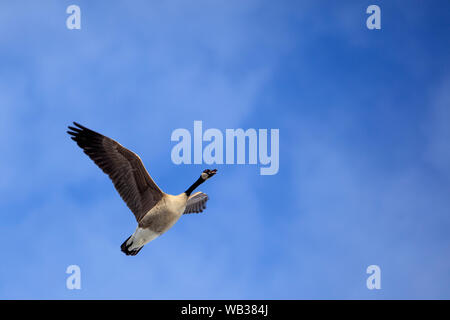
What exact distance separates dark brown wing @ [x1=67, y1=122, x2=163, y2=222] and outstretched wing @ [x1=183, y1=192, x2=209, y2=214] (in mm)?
2221

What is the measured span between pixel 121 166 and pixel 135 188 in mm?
423

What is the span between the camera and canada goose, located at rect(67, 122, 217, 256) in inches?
267

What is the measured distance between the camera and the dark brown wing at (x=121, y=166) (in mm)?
6809

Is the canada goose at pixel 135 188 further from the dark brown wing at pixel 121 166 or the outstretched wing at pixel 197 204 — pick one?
the outstretched wing at pixel 197 204

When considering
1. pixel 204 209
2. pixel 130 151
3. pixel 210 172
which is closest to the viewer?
pixel 130 151

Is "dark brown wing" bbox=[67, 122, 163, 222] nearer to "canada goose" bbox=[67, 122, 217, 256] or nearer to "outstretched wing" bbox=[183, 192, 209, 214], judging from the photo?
"canada goose" bbox=[67, 122, 217, 256]

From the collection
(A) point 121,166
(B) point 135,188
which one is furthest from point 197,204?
(A) point 121,166

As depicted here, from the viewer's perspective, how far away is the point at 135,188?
693 cm
